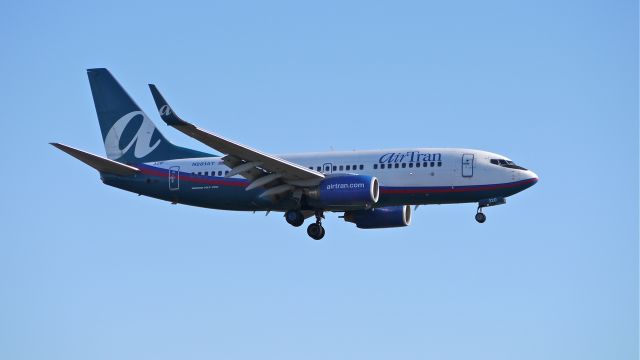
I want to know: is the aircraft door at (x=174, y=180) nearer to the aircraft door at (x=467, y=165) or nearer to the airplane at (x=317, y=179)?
the airplane at (x=317, y=179)

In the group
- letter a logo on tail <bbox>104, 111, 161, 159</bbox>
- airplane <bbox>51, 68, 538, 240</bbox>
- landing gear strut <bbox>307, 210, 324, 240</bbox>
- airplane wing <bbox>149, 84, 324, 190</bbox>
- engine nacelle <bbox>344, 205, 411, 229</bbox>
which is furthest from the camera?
letter a logo on tail <bbox>104, 111, 161, 159</bbox>

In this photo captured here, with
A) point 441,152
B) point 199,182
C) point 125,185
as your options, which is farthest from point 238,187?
point 441,152

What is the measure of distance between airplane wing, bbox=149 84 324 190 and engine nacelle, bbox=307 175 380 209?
1.80 feet

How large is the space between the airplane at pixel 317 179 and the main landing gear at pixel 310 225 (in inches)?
1.8

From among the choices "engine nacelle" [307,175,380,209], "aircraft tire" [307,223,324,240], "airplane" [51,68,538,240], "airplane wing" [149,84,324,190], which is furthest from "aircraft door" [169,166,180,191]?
"engine nacelle" [307,175,380,209]

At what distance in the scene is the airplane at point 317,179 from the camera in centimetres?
5359

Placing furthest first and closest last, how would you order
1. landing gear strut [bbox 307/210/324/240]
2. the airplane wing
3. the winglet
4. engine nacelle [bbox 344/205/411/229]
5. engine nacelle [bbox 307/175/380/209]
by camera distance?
engine nacelle [bbox 344/205/411/229] → landing gear strut [bbox 307/210/324/240] → engine nacelle [bbox 307/175/380/209] → the airplane wing → the winglet

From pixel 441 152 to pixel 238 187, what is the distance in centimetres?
954

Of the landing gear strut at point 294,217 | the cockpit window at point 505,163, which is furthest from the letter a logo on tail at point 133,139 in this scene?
the cockpit window at point 505,163

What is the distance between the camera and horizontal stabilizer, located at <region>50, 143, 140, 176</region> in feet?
179

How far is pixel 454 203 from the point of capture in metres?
54.6

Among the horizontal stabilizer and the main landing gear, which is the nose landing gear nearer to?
the main landing gear

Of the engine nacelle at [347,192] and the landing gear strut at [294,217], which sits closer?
the engine nacelle at [347,192]

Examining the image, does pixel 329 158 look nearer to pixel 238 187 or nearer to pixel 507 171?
pixel 238 187
